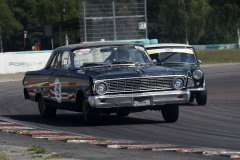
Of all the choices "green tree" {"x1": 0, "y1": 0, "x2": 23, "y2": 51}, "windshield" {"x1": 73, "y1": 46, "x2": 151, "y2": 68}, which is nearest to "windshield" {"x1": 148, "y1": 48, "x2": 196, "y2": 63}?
"windshield" {"x1": 73, "y1": 46, "x2": 151, "y2": 68}

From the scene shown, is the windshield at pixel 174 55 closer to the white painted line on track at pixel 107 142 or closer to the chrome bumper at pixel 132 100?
the chrome bumper at pixel 132 100

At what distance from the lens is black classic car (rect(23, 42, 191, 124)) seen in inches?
425

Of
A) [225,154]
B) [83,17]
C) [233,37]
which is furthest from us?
[233,37]

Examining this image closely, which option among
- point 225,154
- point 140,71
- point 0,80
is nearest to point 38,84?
point 140,71

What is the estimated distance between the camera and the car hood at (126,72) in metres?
10.9

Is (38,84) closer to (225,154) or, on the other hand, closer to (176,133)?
(176,133)

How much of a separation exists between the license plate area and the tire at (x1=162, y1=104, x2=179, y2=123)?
606 millimetres

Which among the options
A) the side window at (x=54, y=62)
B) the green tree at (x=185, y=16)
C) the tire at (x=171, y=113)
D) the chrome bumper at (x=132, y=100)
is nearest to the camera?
the chrome bumper at (x=132, y=100)

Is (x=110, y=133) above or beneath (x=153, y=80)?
beneath

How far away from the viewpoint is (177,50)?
16.1 meters

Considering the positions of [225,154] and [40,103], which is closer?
[225,154]

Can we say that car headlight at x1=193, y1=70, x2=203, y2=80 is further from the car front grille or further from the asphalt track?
the car front grille

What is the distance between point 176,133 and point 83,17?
3161 centimetres

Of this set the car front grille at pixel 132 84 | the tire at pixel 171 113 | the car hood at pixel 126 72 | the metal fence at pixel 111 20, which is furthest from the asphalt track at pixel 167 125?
the metal fence at pixel 111 20
